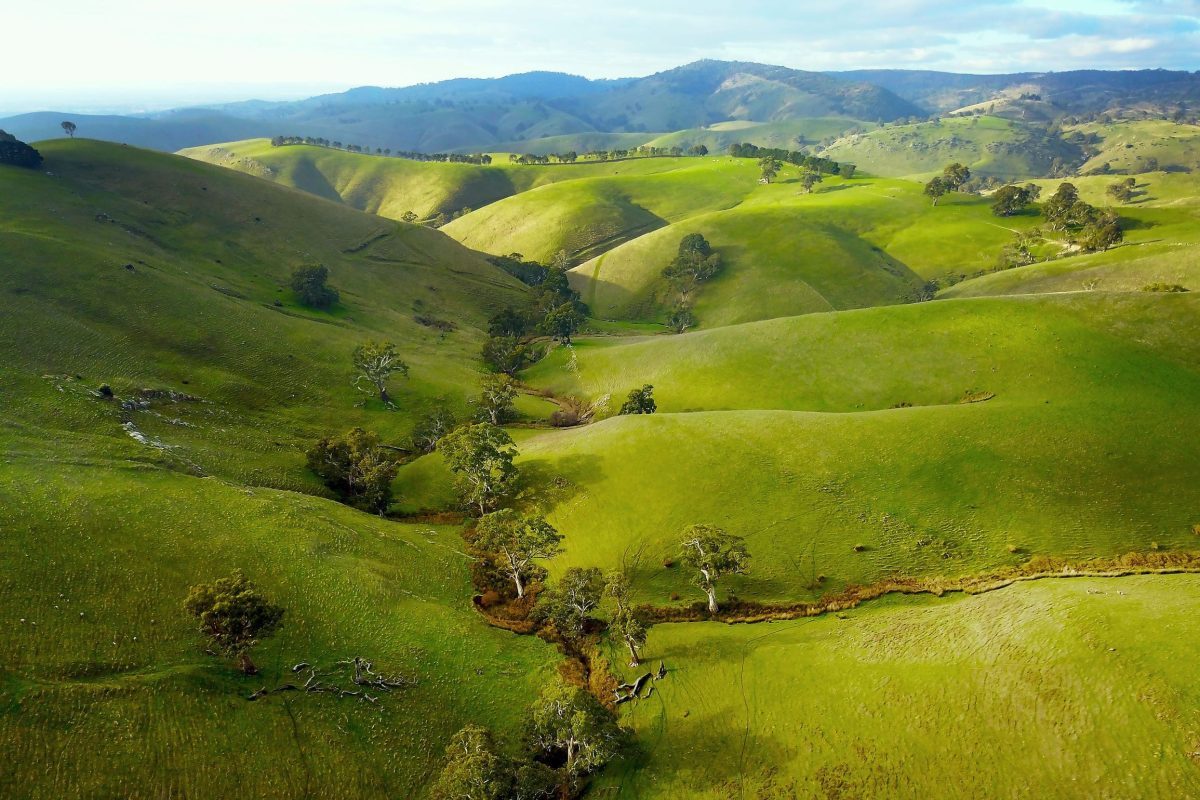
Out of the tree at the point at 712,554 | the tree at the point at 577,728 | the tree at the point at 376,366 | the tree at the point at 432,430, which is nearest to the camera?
the tree at the point at 577,728

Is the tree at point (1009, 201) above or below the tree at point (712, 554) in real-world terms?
above

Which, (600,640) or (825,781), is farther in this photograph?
(600,640)

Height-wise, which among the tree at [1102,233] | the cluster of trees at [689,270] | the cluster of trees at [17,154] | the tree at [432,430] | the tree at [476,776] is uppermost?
the cluster of trees at [17,154]

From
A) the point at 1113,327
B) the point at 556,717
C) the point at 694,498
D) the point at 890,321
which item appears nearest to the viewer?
the point at 556,717

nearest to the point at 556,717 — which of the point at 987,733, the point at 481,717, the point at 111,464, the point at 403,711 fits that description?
the point at 481,717

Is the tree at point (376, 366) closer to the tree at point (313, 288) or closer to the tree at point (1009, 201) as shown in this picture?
the tree at point (313, 288)

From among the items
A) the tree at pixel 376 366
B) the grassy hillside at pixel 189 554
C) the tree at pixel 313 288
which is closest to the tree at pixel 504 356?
the grassy hillside at pixel 189 554

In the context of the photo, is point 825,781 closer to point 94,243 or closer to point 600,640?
point 600,640
